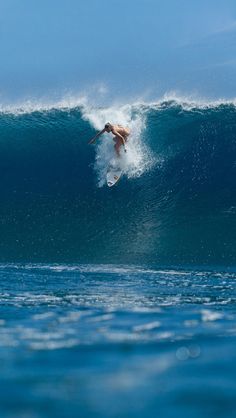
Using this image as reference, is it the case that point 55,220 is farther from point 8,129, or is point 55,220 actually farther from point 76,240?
point 8,129

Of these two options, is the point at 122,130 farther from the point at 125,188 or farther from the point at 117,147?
the point at 125,188

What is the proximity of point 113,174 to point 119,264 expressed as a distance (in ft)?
10.8

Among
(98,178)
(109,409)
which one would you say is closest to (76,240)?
(98,178)

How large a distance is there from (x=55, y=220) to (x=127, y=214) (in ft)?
5.88

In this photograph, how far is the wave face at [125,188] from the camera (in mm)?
12648

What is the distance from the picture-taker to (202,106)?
16750mm

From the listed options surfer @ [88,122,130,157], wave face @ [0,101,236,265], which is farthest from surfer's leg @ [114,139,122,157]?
wave face @ [0,101,236,265]

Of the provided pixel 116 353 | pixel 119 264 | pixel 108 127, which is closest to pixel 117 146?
pixel 108 127

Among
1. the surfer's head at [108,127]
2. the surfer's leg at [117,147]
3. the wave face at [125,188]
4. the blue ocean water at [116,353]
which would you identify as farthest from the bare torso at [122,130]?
the blue ocean water at [116,353]

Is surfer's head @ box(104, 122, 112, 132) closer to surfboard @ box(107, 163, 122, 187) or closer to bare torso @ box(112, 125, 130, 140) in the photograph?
bare torso @ box(112, 125, 130, 140)

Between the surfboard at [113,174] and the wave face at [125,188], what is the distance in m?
0.18

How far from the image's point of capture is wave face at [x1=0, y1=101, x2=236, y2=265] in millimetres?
12648

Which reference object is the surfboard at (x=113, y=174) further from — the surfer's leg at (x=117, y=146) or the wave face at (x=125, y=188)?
the surfer's leg at (x=117, y=146)

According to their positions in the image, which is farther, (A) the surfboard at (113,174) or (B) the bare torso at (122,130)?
(A) the surfboard at (113,174)
